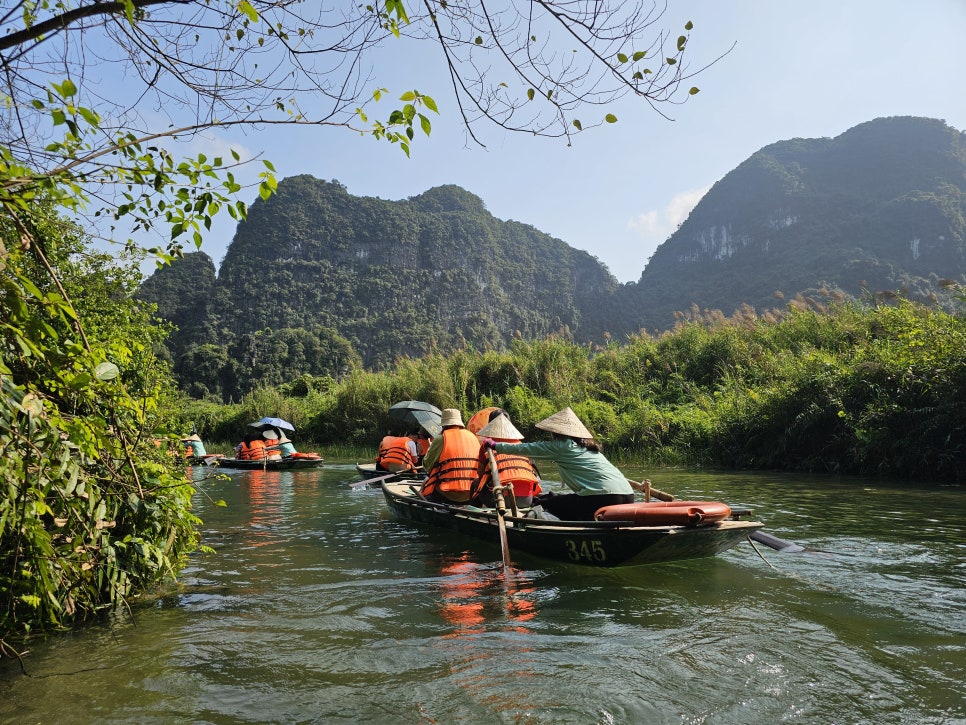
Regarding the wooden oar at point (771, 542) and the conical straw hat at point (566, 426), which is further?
the conical straw hat at point (566, 426)

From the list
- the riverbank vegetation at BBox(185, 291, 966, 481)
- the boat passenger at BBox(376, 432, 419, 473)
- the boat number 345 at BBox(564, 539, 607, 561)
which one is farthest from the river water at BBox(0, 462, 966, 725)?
the boat passenger at BBox(376, 432, 419, 473)

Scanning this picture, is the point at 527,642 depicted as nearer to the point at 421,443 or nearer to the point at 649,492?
the point at 649,492

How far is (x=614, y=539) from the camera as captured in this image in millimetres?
4848

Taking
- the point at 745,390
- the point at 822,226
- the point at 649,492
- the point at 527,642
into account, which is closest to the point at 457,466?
the point at 649,492

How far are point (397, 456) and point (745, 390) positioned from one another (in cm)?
698

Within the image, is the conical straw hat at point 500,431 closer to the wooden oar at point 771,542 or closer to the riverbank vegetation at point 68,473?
the wooden oar at point 771,542

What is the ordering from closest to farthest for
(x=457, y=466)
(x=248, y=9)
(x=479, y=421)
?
(x=248, y=9), (x=457, y=466), (x=479, y=421)

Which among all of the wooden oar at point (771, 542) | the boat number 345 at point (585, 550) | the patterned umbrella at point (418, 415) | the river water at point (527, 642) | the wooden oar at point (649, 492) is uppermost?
the patterned umbrella at point (418, 415)

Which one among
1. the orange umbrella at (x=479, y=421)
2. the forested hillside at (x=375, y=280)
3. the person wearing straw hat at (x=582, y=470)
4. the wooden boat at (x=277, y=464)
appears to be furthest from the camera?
the forested hillside at (x=375, y=280)

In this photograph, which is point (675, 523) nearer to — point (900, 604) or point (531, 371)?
point (900, 604)

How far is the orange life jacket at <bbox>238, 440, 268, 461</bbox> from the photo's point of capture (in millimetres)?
14945

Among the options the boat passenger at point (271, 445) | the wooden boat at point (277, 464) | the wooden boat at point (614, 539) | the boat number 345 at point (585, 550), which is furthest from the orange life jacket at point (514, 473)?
the boat passenger at point (271, 445)

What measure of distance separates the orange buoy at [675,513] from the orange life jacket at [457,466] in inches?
104

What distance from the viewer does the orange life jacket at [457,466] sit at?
289 inches
